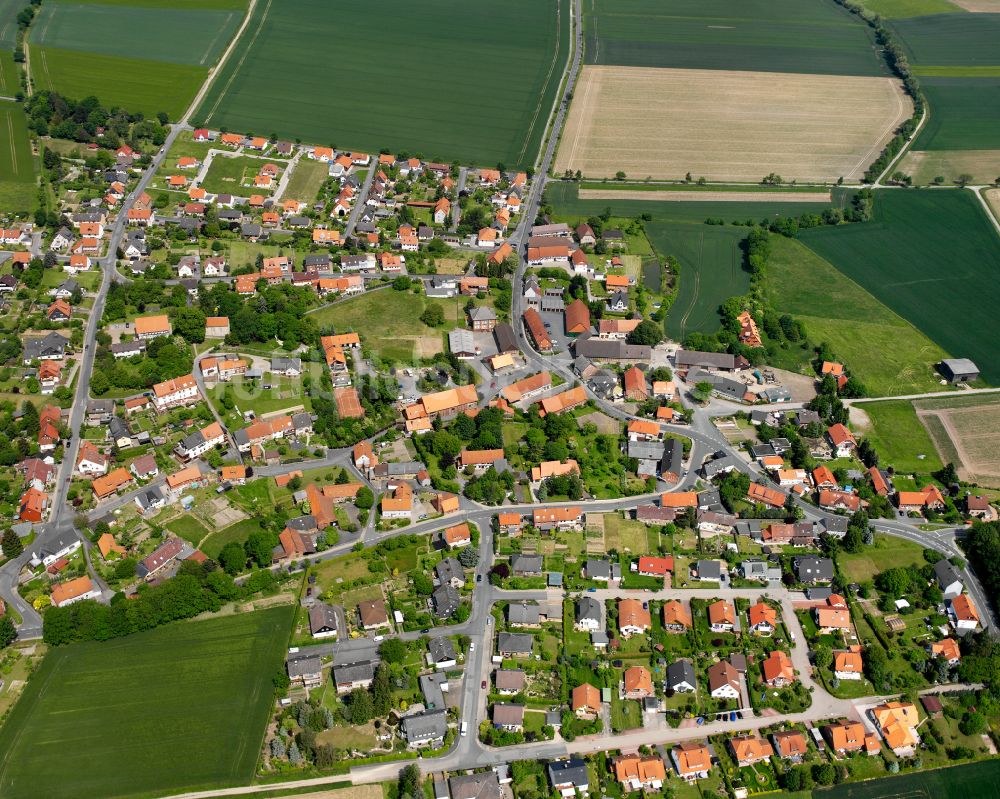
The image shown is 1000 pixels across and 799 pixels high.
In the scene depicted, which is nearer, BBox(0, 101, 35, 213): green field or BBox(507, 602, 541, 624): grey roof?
BBox(507, 602, 541, 624): grey roof

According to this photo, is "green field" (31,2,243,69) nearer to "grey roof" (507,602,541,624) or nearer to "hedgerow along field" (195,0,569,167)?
"hedgerow along field" (195,0,569,167)

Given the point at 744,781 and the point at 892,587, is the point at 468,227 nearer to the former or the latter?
the point at 892,587

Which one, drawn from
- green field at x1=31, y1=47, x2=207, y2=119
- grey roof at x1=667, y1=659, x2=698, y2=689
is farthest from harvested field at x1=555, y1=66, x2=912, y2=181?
grey roof at x1=667, y1=659, x2=698, y2=689

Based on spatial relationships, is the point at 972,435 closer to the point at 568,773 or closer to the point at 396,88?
the point at 568,773

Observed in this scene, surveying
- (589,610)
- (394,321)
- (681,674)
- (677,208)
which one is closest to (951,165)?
(677,208)

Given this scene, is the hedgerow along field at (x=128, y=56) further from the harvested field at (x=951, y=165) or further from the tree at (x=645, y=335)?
the harvested field at (x=951, y=165)

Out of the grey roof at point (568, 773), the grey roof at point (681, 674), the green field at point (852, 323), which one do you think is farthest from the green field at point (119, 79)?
the grey roof at point (568, 773)
